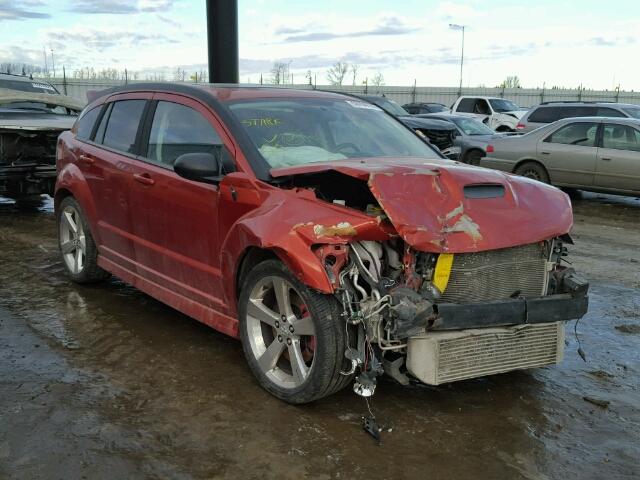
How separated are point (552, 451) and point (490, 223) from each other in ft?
3.88

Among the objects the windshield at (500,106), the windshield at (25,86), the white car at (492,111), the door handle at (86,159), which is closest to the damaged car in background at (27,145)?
the windshield at (25,86)

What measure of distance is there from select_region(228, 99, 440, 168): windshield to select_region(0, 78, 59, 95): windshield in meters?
9.22

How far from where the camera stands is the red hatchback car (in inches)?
132

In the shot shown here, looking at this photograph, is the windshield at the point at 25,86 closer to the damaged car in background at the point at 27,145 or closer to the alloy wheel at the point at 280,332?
the damaged car in background at the point at 27,145

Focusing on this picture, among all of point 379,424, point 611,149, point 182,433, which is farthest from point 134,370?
point 611,149

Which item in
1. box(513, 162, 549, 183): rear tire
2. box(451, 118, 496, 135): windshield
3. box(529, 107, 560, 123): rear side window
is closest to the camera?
box(513, 162, 549, 183): rear tire

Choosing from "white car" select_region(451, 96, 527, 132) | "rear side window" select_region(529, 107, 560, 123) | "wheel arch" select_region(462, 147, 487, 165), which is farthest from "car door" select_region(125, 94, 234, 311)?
"white car" select_region(451, 96, 527, 132)

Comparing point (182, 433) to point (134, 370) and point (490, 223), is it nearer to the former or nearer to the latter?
point (134, 370)

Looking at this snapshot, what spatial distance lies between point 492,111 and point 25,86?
1751cm

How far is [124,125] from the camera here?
17.4ft

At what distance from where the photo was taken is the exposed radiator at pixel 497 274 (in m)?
3.44

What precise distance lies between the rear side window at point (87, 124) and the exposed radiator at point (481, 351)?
384 cm

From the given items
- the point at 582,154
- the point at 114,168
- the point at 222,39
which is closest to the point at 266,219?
the point at 114,168

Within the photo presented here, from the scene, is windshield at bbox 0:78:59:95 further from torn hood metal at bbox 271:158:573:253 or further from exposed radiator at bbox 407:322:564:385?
exposed radiator at bbox 407:322:564:385
